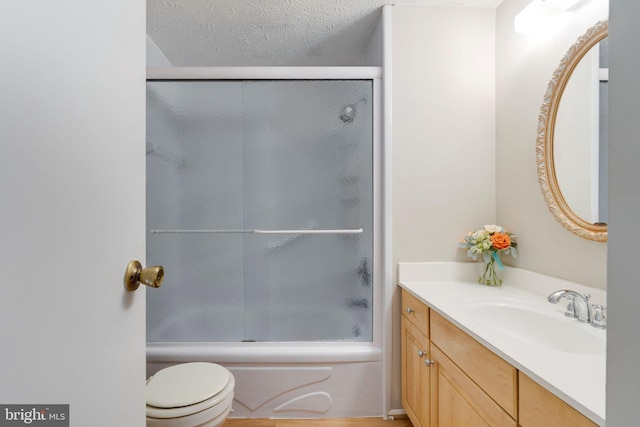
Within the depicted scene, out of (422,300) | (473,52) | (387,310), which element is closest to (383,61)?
(473,52)

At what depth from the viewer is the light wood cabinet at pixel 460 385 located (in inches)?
29.8

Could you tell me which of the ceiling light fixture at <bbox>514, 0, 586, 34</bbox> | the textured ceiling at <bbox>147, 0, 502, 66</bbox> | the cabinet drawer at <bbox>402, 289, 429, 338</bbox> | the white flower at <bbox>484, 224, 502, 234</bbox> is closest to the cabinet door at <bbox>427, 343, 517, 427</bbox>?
the cabinet drawer at <bbox>402, 289, 429, 338</bbox>

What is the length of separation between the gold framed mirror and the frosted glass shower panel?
845mm

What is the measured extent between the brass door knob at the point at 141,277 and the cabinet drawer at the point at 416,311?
46.4 inches

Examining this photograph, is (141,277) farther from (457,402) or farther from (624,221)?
(457,402)

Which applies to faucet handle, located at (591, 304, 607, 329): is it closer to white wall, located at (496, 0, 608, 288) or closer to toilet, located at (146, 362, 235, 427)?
white wall, located at (496, 0, 608, 288)

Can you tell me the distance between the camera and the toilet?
1.13 metres

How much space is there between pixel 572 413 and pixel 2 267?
102cm

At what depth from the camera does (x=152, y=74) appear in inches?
70.6

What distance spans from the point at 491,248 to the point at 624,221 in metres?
1.39

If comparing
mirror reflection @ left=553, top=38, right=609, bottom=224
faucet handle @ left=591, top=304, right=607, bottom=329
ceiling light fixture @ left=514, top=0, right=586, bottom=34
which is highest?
ceiling light fixture @ left=514, top=0, right=586, bottom=34

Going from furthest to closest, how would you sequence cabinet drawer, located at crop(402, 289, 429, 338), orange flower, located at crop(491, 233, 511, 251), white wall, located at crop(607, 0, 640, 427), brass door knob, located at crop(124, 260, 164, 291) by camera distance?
orange flower, located at crop(491, 233, 511, 251), cabinet drawer, located at crop(402, 289, 429, 338), brass door knob, located at crop(124, 260, 164, 291), white wall, located at crop(607, 0, 640, 427)

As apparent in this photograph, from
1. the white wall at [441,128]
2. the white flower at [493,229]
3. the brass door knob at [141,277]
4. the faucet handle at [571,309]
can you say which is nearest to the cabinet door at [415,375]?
the white wall at [441,128]

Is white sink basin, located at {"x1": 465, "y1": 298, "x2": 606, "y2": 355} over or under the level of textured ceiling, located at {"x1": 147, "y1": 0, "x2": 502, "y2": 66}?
under
